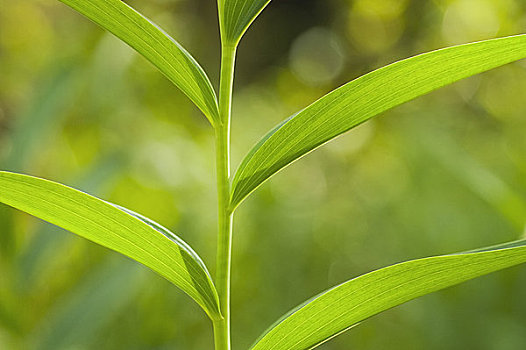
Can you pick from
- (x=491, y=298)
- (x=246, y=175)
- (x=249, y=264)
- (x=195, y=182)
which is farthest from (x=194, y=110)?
(x=246, y=175)

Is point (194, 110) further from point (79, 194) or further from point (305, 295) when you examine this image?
point (79, 194)

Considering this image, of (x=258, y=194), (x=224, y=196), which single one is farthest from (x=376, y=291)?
(x=258, y=194)

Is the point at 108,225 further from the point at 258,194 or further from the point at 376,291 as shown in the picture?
the point at 258,194

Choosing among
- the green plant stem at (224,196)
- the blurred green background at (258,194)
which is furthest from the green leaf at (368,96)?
the blurred green background at (258,194)

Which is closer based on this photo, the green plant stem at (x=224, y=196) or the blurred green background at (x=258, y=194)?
the green plant stem at (x=224, y=196)

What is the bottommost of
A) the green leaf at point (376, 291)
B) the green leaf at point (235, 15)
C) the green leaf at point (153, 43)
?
the green leaf at point (376, 291)

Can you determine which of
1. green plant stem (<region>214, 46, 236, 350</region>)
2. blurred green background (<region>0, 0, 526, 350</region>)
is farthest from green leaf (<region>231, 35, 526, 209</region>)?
blurred green background (<region>0, 0, 526, 350</region>)

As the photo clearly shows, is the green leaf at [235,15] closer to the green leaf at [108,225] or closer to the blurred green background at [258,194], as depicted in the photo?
the green leaf at [108,225]
